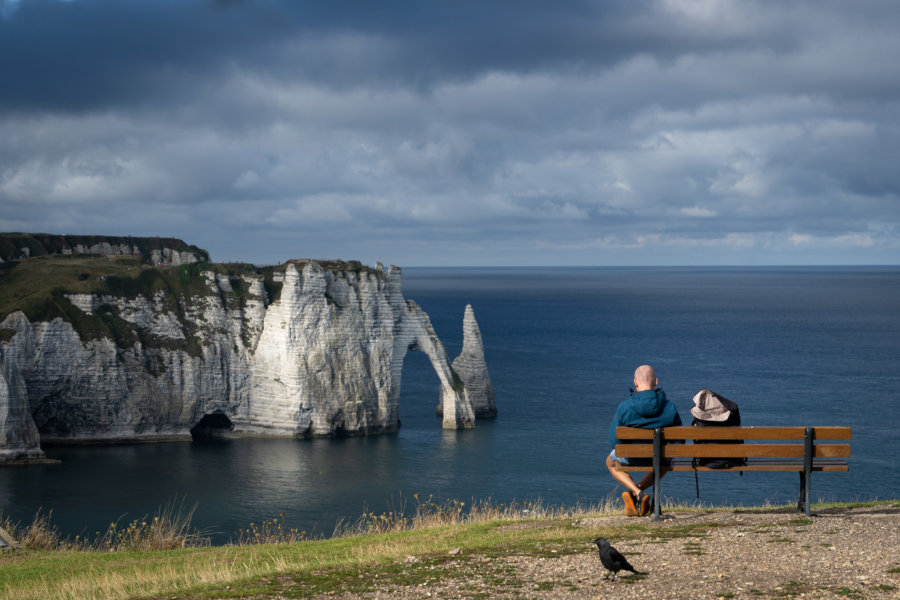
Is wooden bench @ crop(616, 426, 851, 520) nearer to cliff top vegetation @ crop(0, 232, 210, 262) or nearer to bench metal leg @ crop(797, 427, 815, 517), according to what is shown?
bench metal leg @ crop(797, 427, 815, 517)

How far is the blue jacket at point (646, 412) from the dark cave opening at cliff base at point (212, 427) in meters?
57.0

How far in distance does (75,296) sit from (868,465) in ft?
177

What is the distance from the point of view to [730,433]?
13.7 metres

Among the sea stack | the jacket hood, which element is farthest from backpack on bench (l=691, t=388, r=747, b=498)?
the sea stack

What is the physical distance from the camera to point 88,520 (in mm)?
43906

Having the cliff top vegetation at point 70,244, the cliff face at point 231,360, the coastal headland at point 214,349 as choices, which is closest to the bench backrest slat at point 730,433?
the coastal headland at point 214,349

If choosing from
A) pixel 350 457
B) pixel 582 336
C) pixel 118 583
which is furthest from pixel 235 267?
pixel 582 336

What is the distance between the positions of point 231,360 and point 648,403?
56558 mm

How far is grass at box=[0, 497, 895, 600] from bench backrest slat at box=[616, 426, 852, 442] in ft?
4.51

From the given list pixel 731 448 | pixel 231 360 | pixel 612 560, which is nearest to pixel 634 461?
pixel 731 448

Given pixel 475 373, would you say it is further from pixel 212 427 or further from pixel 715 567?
pixel 715 567

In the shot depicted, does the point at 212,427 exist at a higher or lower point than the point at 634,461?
lower

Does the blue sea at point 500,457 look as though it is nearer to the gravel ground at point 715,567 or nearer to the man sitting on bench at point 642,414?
the man sitting on bench at point 642,414

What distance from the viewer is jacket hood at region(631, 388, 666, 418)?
14.2m
